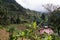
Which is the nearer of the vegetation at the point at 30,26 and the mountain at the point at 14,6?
the vegetation at the point at 30,26

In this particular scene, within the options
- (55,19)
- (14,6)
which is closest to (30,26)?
(55,19)

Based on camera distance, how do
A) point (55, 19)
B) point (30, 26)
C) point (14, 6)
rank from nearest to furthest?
point (30, 26)
point (55, 19)
point (14, 6)

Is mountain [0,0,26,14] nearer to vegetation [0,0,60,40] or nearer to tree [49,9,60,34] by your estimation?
vegetation [0,0,60,40]

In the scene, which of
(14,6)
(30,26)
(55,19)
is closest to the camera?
(30,26)

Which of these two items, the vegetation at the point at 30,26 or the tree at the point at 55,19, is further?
the tree at the point at 55,19

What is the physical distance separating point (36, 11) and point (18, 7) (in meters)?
1.20

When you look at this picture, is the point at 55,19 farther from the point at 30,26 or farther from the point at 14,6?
the point at 14,6

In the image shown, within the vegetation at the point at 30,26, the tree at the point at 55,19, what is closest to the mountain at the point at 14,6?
the vegetation at the point at 30,26

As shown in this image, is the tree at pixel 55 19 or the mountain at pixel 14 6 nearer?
the tree at pixel 55 19

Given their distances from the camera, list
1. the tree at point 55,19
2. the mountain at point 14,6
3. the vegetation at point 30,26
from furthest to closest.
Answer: the mountain at point 14,6, the tree at point 55,19, the vegetation at point 30,26

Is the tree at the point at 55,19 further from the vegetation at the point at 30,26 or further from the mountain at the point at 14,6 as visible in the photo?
the mountain at the point at 14,6

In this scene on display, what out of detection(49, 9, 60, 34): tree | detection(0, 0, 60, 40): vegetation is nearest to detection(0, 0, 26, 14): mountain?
detection(0, 0, 60, 40): vegetation

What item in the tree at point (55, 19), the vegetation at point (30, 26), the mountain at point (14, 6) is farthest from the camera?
the mountain at point (14, 6)

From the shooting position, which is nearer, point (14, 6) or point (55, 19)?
point (55, 19)
